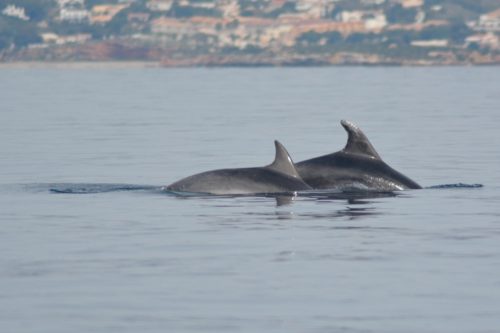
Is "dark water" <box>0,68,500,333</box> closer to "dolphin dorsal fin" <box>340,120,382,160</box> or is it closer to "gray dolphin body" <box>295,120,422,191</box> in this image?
"gray dolphin body" <box>295,120,422,191</box>

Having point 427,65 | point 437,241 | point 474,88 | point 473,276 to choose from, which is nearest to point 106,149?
Answer: point 437,241

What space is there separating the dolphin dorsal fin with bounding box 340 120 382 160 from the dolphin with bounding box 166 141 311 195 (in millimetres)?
987

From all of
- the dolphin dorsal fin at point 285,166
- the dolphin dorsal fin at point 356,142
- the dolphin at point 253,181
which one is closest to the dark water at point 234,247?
the dolphin at point 253,181

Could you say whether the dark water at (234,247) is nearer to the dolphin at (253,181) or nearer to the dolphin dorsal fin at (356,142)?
the dolphin at (253,181)

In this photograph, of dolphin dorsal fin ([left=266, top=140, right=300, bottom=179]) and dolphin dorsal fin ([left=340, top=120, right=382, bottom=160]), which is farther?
dolphin dorsal fin ([left=340, top=120, right=382, bottom=160])

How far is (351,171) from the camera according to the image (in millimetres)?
26672

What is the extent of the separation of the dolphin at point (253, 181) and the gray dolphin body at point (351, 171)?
537 millimetres

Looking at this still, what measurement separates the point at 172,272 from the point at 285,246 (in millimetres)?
2245

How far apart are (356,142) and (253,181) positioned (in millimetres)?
1780

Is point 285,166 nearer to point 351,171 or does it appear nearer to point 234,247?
point 351,171

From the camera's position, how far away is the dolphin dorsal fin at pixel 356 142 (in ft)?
85.6

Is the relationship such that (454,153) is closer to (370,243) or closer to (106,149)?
(106,149)

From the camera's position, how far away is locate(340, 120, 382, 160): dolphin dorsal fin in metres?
26.1

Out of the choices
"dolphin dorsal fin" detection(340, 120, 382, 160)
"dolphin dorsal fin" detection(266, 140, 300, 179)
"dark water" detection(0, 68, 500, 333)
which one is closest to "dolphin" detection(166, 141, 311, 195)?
"dolphin dorsal fin" detection(266, 140, 300, 179)
